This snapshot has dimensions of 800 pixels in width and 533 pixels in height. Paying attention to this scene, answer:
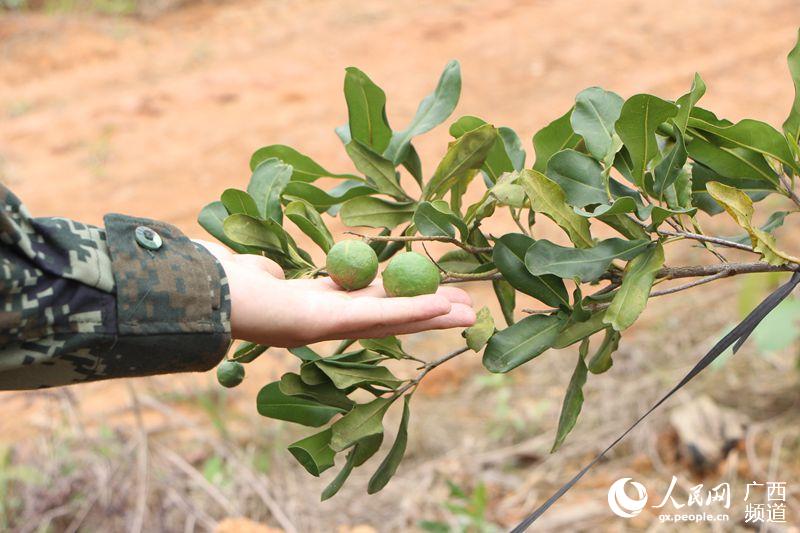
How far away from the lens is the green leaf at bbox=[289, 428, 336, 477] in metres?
1.19

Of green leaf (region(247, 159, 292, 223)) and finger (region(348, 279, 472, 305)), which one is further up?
green leaf (region(247, 159, 292, 223))

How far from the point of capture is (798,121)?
1.17m

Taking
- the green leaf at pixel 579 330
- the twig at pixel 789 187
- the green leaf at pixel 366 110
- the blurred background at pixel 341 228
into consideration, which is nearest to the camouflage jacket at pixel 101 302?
the green leaf at pixel 366 110

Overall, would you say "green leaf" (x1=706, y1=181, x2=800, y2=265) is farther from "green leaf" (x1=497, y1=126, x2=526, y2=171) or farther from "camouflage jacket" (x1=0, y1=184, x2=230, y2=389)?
"camouflage jacket" (x1=0, y1=184, x2=230, y2=389)

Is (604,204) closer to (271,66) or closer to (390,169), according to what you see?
(390,169)

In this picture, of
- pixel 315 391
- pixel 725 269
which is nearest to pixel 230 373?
pixel 315 391

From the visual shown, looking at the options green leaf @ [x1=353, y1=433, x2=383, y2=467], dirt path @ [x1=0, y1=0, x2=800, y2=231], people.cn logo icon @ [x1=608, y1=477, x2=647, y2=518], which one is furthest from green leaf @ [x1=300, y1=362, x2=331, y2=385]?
dirt path @ [x1=0, y1=0, x2=800, y2=231]

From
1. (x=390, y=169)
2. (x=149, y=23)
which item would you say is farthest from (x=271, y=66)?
(x=390, y=169)

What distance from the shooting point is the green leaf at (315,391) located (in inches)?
45.4

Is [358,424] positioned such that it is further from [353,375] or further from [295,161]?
[295,161]

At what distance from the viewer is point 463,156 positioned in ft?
3.92

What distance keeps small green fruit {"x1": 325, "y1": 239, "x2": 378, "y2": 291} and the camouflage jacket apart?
0.45ft

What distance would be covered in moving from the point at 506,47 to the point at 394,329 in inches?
263

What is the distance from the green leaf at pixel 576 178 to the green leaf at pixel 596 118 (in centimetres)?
2
